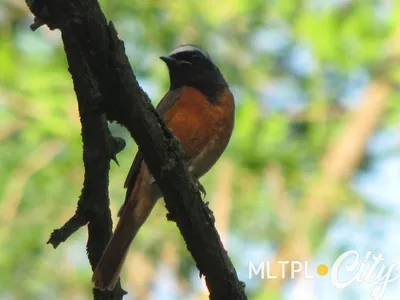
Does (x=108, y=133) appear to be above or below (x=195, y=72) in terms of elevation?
below

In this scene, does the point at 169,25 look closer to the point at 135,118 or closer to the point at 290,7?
the point at 290,7

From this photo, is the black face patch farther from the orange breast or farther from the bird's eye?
the orange breast

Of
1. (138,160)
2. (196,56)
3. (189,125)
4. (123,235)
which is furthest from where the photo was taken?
(196,56)

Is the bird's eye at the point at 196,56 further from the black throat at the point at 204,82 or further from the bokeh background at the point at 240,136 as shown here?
the bokeh background at the point at 240,136

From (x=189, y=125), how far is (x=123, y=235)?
0.81m

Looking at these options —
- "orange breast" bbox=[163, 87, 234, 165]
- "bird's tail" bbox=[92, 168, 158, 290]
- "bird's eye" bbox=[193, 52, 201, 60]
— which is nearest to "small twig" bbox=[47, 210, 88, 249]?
"bird's tail" bbox=[92, 168, 158, 290]

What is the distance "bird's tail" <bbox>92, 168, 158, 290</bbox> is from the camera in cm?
347

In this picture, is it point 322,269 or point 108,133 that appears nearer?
point 108,133

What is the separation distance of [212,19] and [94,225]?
570 cm

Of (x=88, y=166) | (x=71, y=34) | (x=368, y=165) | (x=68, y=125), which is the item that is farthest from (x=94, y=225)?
(x=368, y=165)

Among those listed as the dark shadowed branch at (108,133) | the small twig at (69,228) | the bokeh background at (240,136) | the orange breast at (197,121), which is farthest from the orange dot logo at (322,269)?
the small twig at (69,228)

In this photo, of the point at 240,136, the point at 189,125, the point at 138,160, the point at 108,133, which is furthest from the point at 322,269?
the point at 108,133

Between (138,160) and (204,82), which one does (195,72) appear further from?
(138,160)

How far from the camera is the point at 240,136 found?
7926 millimetres
